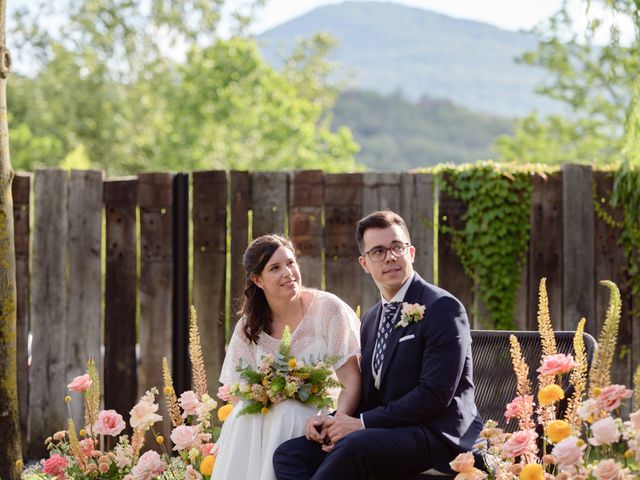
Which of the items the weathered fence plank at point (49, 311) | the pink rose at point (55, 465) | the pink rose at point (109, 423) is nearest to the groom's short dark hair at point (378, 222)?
the pink rose at point (109, 423)

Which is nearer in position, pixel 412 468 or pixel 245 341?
pixel 412 468

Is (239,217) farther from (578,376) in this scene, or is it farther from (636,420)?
(636,420)

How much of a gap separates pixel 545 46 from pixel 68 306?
22.4 m

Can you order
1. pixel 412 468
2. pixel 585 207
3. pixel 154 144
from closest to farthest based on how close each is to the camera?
pixel 412 468 < pixel 585 207 < pixel 154 144

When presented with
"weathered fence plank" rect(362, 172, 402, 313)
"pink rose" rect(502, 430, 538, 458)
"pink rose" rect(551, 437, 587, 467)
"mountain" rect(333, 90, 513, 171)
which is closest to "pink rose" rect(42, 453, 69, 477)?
Answer: "pink rose" rect(502, 430, 538, 458)

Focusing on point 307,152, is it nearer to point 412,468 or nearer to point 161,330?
point 161,330

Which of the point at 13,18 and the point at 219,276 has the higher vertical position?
the point at 13,18

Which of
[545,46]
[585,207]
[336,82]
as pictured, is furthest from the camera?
[336,82]

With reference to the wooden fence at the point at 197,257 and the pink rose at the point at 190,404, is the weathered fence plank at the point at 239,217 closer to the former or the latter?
the wooden fence at the point at 197,257

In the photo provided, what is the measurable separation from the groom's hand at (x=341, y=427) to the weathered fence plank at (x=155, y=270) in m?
2.76

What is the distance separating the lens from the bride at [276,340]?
11.7 feet

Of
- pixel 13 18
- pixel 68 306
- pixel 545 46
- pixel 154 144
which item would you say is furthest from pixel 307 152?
pixel 68 306

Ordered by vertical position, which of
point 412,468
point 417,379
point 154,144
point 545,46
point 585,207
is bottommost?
point 412,468

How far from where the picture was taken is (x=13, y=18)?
3012cm
